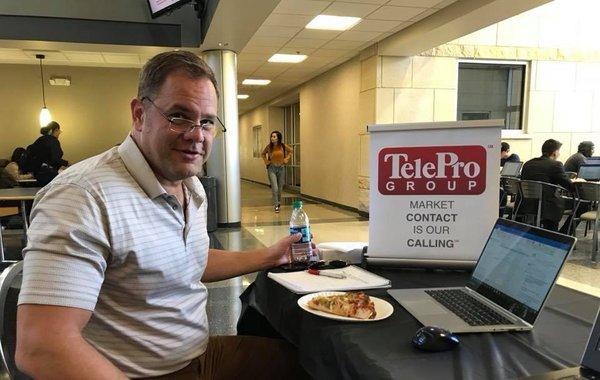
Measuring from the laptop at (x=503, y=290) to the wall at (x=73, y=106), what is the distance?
8562 mm

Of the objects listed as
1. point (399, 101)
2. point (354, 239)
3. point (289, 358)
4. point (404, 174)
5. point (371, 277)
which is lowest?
point (354, 239)

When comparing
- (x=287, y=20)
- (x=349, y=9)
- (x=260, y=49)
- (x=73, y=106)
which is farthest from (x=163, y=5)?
(x=73, y=106)

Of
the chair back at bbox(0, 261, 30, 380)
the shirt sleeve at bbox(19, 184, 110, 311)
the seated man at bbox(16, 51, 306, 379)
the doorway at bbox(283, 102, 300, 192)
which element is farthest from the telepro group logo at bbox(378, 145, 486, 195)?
the doorway at bbox(283, 102, 300, 192)

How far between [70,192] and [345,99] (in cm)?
735

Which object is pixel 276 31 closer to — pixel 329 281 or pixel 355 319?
pixel 329 281

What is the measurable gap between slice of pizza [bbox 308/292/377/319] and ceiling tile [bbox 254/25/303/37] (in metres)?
5.06

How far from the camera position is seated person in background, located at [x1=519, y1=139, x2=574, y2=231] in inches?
189

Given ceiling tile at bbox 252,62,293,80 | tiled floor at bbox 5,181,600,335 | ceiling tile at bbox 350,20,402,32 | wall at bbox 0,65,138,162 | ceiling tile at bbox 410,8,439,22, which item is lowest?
tiled floor at bbox 5,181,600,335

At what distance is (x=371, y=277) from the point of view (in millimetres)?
1317

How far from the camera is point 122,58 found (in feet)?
26.6

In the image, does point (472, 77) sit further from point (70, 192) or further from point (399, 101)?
point (70, 192)

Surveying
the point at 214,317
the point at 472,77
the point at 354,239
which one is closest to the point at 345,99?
the point at 472,77

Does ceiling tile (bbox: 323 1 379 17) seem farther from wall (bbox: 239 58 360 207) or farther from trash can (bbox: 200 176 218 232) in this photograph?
trash can (bbox: 200 176 218 232)

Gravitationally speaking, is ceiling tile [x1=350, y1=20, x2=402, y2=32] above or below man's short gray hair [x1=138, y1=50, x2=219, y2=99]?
above
